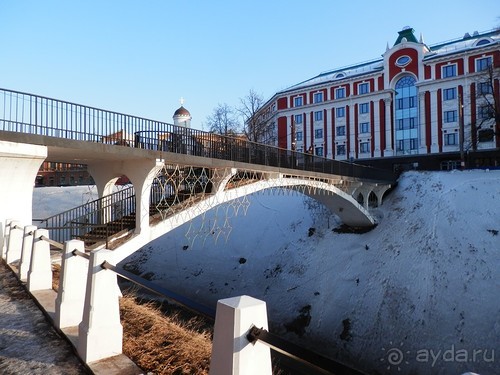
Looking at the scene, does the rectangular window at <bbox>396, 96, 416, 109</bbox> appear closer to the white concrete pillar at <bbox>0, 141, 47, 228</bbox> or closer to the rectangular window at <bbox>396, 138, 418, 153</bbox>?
the rectangular window at <bbox>396, 138, 418, 153</bbox>

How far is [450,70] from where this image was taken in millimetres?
37188

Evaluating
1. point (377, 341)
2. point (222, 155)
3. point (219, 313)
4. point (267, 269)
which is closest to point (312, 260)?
point (267, 269)

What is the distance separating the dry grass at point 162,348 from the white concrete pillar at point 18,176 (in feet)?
16.0

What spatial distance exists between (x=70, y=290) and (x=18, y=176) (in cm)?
532

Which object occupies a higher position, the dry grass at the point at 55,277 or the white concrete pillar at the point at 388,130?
the white concrete pillar at the point at 388,130

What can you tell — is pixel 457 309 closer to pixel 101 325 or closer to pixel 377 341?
pixel 377 341

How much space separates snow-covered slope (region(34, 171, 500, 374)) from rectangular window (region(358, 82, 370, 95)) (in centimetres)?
1793

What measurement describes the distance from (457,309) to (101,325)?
48.6 feet

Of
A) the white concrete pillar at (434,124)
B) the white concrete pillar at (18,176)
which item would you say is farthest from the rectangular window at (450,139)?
the white concrete pillar at (18,176)

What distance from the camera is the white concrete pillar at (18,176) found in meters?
7.75

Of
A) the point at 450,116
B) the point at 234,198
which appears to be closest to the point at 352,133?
the point at 450,116

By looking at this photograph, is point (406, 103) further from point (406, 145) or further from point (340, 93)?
point (340, 93)

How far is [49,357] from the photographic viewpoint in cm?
373

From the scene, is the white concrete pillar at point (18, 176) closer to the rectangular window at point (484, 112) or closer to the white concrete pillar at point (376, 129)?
the rectangular window at point (484, 112)
